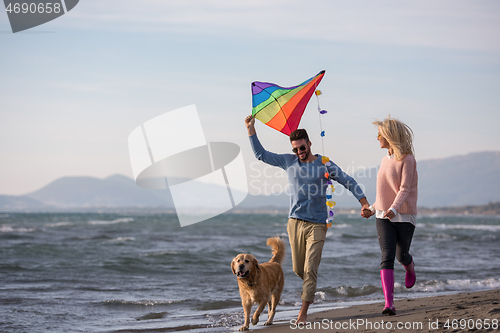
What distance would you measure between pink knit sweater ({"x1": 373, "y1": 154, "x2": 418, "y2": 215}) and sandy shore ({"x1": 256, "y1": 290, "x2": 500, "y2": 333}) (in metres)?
1.06

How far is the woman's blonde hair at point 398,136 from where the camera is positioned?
14.8 feet

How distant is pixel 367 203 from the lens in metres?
4.67

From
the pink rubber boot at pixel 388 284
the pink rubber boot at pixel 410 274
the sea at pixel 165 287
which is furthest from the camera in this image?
the sea at pixel 165 287

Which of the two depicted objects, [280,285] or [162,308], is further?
[162,308]

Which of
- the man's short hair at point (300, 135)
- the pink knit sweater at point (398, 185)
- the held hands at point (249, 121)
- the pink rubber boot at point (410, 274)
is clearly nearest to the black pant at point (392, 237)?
the pink knit sweater at point (398, 185)

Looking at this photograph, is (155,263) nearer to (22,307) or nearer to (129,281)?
(129,281)

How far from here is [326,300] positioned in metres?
7.64

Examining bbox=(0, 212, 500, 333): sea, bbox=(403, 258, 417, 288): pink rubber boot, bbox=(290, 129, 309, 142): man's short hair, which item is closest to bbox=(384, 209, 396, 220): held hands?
bbox=(403, 258, 417, 288): pink rubber boot

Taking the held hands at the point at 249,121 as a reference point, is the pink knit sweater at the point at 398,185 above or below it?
below

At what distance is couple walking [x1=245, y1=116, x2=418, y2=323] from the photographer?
14.9 feet

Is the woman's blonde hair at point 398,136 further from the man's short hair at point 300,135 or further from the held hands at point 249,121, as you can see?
the held hands at point 249,121

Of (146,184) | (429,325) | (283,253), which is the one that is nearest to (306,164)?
(283,253)

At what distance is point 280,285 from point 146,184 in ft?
34.6

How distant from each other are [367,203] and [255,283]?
4.92 ft
